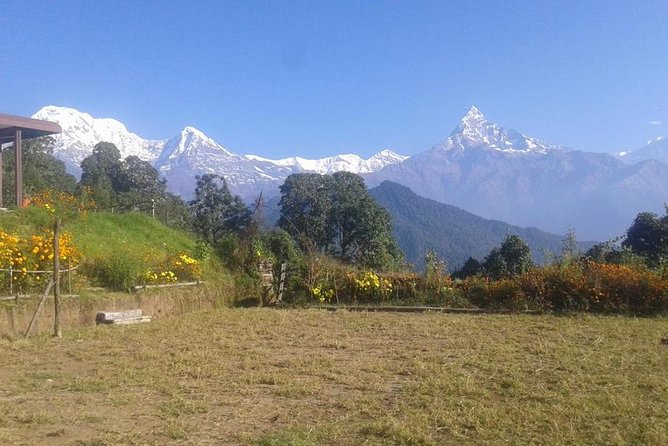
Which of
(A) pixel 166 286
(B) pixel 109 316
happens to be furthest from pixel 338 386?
(A) pixel 166 286

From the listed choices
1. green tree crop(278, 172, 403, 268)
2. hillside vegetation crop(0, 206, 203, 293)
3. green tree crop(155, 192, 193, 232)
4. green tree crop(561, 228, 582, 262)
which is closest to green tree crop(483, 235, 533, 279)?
green tree crop(278, 172, 403, 268)

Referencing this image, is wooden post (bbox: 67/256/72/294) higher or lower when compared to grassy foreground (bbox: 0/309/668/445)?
higher

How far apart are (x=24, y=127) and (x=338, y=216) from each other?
1568 centimetres

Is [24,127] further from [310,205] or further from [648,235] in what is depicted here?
[648,235]

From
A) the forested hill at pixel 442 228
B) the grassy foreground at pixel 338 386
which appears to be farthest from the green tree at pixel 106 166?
the forested hill at pixel 442 228

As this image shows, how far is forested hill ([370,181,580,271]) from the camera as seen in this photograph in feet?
258

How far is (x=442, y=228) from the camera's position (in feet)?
301

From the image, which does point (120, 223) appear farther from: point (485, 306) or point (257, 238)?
point (485, 306)

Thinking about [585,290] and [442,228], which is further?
[442,228]

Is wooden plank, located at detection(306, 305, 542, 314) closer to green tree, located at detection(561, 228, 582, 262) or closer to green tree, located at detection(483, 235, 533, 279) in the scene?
green tree, located at detection(561, 228, 582, 262)

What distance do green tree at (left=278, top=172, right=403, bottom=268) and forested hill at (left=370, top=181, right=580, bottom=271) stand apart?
4047 cm

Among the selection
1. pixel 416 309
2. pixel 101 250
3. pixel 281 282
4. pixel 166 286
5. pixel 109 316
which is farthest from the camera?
pixel 281 282

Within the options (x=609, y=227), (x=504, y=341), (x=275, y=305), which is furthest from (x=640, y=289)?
(x=609, y=227)

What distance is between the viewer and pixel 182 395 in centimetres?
557
